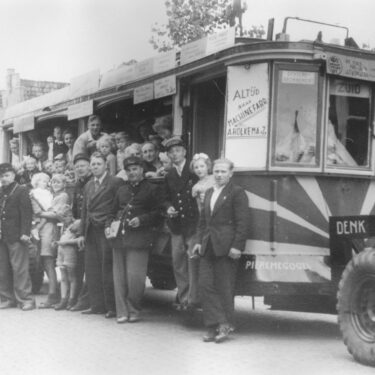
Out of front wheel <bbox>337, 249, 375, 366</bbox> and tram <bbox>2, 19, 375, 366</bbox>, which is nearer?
front wheel <bbox>337, 249, 375, 366</bbox>

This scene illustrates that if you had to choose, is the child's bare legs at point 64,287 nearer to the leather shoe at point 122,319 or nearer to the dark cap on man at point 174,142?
the leather shoe at point 122,319

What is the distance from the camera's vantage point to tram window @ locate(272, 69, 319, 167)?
7266 mm

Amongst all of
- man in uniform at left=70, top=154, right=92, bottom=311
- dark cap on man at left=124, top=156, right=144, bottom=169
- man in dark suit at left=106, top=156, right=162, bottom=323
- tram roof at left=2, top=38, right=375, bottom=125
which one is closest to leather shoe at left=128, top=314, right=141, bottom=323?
man in dark suit at left=106, top=156, right=162, bottom=323

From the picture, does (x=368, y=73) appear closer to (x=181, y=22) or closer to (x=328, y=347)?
(x=328, y=347)

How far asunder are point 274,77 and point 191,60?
3.96 feet

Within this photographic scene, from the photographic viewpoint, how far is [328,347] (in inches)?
274

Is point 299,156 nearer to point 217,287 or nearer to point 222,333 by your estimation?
point 217,287

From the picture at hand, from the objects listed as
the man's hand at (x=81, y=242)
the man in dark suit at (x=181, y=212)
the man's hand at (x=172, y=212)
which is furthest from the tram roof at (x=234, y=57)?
the man's hand at (x=81, y=242)

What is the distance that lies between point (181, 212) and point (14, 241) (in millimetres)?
2569

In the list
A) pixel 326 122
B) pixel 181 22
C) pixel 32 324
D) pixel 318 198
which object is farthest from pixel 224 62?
pixel 181 22

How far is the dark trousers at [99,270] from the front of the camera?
28.1 ft

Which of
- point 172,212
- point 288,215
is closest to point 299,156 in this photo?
point 288,215

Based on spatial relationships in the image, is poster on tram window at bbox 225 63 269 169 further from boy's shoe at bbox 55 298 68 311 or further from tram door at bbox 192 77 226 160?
boy's shoe at bbox 55 298 68 311

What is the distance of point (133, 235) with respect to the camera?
8117 millimetres
